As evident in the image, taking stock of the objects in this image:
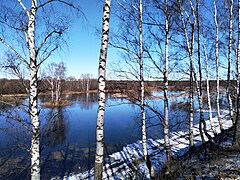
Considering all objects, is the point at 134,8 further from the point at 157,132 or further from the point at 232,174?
the point at 157,132

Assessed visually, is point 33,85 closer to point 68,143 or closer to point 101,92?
point 101,92

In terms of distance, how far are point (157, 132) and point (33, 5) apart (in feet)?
40.3

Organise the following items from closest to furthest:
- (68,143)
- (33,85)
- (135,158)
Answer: (33,85)
(135,158)
(68,143)

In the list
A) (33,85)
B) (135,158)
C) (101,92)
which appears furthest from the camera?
(135,158)

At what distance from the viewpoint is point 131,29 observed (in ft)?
19.3

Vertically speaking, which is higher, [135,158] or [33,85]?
[33,85]

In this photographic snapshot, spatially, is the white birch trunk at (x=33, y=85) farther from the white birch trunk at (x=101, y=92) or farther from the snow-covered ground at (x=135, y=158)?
the snow-covered ground at (x=135, y=158)

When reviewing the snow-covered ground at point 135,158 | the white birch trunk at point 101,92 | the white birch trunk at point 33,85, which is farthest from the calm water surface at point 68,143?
the white birch trunk at point 101,92

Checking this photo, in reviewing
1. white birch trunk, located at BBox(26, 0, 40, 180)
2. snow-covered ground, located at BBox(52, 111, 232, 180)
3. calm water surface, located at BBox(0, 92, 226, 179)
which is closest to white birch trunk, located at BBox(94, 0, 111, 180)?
white birch trunk, located at BBox(26, 0, 40, 180)

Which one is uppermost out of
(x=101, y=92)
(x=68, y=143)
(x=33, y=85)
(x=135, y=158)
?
(x=33, y=85)

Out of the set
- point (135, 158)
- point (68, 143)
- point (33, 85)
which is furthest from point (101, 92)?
point (68, 143)

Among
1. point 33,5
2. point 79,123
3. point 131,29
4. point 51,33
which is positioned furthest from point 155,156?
point 79,123

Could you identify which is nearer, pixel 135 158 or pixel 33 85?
pixel 33 85

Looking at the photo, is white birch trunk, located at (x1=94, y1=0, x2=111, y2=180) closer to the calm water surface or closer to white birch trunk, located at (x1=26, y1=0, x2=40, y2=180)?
white birch trunk, located at (x1=26, y1=0, x2=40, y2=180)
